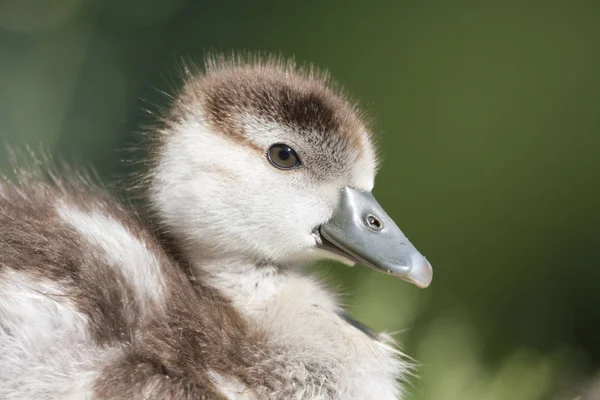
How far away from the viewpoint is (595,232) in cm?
119

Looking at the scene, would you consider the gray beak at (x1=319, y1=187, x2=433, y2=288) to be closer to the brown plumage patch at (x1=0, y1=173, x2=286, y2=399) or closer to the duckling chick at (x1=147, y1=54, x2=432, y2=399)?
the duckling chick at (x1=147, y1=54, x2=432, y2=399)

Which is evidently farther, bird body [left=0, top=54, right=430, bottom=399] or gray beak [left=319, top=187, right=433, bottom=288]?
gray beak [left=319, top=187, right=433, bottom=288]

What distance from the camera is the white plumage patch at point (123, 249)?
65 centimetres

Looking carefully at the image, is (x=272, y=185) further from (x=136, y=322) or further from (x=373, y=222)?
(x=136, y=322)

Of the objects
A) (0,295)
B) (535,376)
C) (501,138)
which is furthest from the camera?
(501,138)

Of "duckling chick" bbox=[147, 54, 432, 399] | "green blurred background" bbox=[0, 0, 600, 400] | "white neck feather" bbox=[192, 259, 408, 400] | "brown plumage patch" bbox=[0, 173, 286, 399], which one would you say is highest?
"green blurred background" bbox=[0, 0, 600, 400]

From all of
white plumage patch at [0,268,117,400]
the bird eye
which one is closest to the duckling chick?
the bird eye

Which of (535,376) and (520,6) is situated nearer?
(535,376)

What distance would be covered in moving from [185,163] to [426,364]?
36 centimetres

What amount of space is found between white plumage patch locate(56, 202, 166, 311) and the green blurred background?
34cm

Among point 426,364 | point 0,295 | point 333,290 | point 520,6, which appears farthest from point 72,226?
point 520,6

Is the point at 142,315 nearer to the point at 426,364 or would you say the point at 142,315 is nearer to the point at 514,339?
the point at 426,364

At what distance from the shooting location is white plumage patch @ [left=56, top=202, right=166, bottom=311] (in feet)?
2.13

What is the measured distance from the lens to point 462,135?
1278 millimetres
